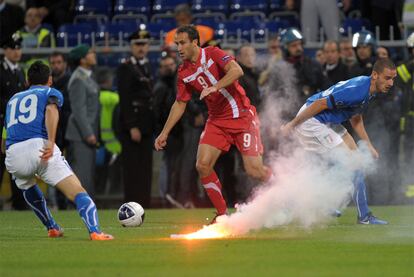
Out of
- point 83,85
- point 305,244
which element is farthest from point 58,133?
point 305,244

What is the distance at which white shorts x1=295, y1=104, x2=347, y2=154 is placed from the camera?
1402 cm

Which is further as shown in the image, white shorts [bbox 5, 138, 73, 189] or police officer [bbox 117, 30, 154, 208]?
police officer [bbox 117, 30, 154, 208]

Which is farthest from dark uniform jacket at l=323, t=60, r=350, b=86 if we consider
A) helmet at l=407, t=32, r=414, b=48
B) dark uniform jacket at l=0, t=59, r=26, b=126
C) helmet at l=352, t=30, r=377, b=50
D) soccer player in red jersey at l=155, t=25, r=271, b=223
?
dark uniform jacket at l=0, t=59, r=26, b=126

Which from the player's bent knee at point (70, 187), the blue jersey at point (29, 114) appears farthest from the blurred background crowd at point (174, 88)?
the player's bent knee at point (70, 187)

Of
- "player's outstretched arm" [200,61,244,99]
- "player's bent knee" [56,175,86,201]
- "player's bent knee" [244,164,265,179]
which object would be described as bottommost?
"player's bent knee" [244,164,265,179]

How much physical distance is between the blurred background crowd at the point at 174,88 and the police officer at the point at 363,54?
0.8 inches

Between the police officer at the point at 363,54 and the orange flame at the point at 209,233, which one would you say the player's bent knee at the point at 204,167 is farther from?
the police officer at the point at 363,54

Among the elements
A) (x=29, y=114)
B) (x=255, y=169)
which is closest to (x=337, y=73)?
(x=255, y=169)

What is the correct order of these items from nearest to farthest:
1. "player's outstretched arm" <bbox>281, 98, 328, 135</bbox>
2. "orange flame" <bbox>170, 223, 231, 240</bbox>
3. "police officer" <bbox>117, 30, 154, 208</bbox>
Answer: "orange flame" <bbox>170, 223, 231, 240</bbox> < "player's outstretched arm" <bbox>281, 98, 328, 135</bbox> < "police officer" <bbox>117, 30, 154, 208</bbox>

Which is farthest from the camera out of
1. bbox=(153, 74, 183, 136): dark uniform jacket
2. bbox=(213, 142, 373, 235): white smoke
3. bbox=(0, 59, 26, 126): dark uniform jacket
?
bbox=(153, 74, 183, 136): dark uniform jacket

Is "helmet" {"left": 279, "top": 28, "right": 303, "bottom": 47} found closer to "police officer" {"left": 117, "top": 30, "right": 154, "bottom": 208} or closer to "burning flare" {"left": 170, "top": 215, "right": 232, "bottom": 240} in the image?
"police officer" {"left": 117, "top": 30, "right": 154, "bottom": 208}

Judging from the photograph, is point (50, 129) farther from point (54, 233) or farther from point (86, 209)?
point (54, 233)

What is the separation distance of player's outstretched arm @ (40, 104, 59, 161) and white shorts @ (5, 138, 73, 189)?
0.07m

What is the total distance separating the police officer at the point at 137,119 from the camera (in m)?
18.1
